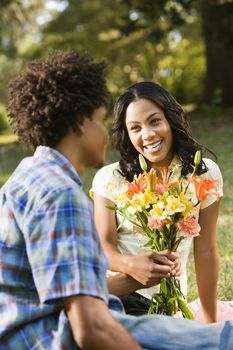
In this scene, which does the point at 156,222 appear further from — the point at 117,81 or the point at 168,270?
the point at 117,81

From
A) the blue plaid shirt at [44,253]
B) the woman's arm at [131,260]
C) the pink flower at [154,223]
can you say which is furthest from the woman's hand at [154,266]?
the blue plaid shirt at [44,253]

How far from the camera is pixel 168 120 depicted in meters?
3.43

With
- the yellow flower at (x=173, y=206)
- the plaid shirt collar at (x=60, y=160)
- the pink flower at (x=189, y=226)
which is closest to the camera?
the plaid shirt collar at (x=60, y=160)

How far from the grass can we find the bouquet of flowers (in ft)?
5.00

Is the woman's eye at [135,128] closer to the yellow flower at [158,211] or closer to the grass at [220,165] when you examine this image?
the yellow flower at [158,211]

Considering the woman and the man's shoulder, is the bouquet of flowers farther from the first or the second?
Answer: the man's shoulder

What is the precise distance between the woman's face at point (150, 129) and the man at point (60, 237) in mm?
1114

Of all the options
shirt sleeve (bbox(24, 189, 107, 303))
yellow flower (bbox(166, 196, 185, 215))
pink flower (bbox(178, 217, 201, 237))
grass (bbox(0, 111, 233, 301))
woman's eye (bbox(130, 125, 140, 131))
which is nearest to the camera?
shirt sleeve (bbox(24, 189, 107, 303))

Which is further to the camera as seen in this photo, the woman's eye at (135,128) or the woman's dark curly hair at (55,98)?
the woman's eye at (135,128)

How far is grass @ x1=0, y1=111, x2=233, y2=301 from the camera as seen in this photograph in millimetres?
4831

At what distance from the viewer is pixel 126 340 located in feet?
6.37

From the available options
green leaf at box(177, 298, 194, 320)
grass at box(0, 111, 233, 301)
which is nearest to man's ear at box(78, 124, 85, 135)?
green leaf at box(177, 298, 194, 320)

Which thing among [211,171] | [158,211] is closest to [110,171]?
[211,171]

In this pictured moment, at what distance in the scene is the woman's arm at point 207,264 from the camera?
3459mm
